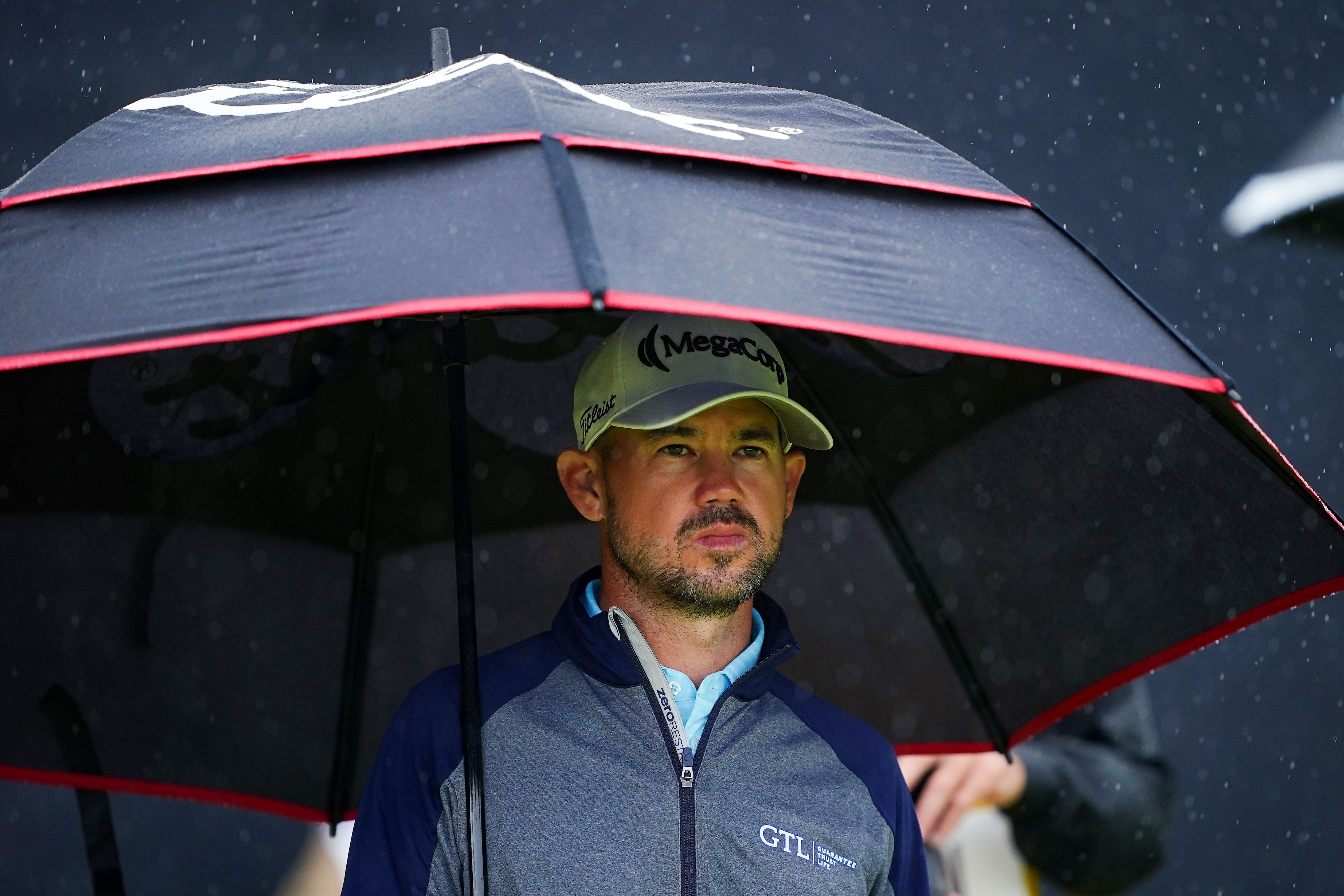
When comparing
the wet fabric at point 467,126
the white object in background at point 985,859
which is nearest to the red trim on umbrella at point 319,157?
the wet fabric at point 467,126

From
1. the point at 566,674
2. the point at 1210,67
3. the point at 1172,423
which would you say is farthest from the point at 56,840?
the point at 1210,67

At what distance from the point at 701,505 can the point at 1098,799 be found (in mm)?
1604

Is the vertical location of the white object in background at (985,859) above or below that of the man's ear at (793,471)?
below

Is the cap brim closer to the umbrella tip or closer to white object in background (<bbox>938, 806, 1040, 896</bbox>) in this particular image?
the umbrella tip

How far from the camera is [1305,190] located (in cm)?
320

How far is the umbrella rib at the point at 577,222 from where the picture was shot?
879 mm

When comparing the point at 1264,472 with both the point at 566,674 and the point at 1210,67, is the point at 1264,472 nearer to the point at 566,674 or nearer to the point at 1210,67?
the point at 566,674

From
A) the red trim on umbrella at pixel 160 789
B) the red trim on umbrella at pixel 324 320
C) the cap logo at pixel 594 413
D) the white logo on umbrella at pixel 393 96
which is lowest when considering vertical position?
the red trim on umbrella at pixel 160 789

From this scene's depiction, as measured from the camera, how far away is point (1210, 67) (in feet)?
10.4

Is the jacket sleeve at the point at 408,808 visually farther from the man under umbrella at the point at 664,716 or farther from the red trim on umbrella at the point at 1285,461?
the red trim on umbrella at the point at 1285,461

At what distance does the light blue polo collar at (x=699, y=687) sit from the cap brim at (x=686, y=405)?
22 centimetres

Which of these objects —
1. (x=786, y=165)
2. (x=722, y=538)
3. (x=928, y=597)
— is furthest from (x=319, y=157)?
(x=928, y=597)

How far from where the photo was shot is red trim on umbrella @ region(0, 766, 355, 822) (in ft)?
5.60

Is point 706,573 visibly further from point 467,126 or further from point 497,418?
point 467,126
